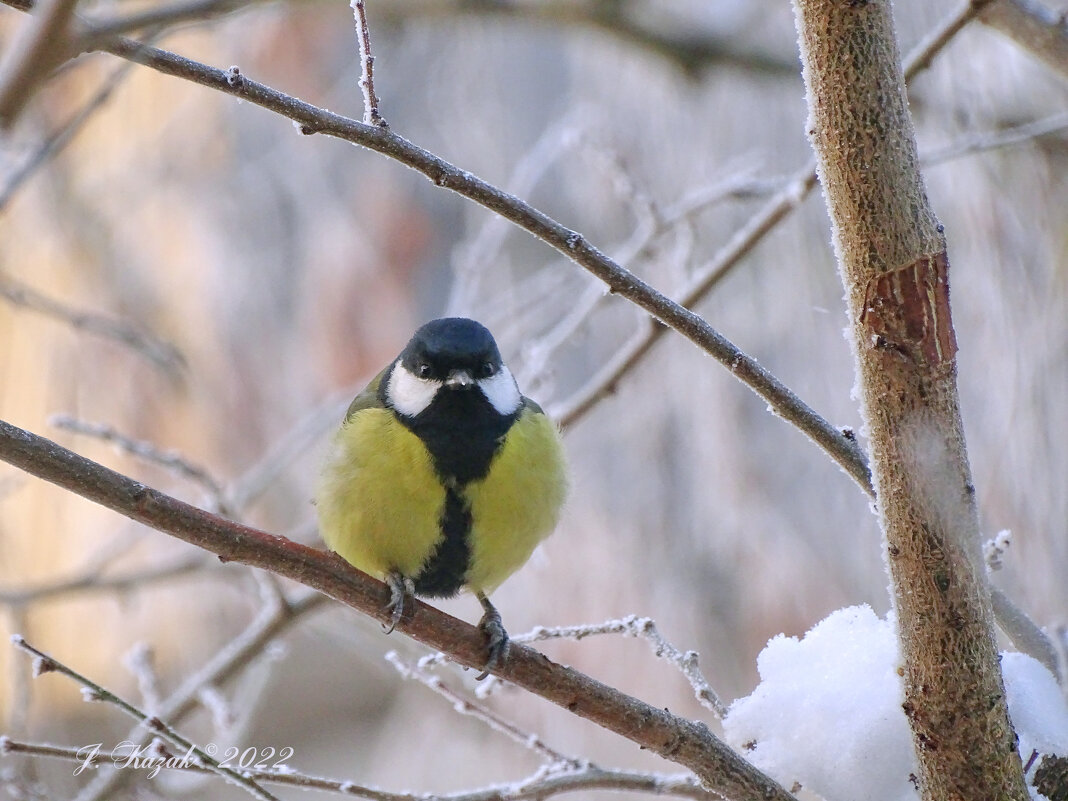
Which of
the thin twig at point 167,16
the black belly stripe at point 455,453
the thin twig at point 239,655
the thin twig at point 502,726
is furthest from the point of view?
the thin twig at point 239,655

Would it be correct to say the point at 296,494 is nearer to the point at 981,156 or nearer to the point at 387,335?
the point at 387,335

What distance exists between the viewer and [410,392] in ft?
5.95

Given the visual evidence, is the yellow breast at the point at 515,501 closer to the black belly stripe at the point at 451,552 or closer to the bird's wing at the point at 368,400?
the black belly stripe at the point at 451,552

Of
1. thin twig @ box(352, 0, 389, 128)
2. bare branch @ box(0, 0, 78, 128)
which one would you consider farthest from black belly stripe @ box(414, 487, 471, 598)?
bare branch @ box(0, 0, 78, 128)

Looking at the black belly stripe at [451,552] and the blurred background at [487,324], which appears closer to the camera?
the black belly stripe at [451,552]

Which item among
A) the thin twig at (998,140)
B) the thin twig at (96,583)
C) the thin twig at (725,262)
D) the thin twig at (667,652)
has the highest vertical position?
the thin twig at (998,140)

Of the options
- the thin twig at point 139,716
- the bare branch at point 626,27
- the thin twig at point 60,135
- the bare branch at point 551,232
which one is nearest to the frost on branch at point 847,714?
the bare branch at point 551,232

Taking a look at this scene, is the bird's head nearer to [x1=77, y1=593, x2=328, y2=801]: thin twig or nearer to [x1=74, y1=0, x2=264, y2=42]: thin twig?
[x1=77, y1=593, x2=328, y2=801]: thin twig

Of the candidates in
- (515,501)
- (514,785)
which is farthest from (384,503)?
(514,785)

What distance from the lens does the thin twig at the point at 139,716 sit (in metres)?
1.09

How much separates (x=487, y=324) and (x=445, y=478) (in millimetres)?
1097

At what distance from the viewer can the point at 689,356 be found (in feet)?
9.51

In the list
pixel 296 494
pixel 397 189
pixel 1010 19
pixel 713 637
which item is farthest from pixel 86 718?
pixel 1010 19

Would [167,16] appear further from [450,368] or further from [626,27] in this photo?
[626,27]
